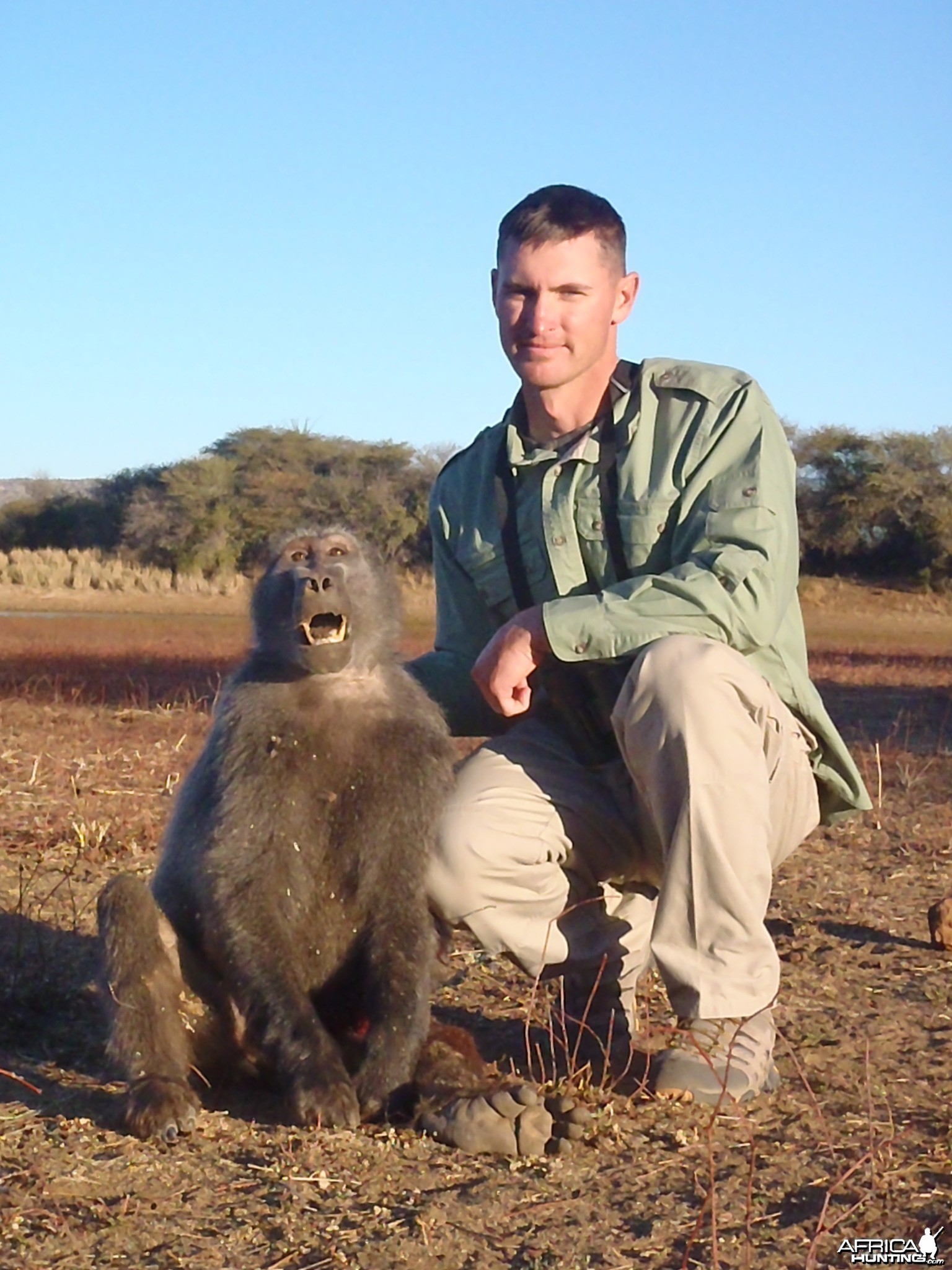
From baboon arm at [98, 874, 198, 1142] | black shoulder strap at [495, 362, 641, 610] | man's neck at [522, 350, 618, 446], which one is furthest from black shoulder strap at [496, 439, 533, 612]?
baboon arm at [98, 874, 198, 1142]

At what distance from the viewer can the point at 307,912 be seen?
9.78ft

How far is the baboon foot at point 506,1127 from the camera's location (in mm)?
2506

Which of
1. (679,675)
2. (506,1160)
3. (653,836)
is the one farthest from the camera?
(653,836)

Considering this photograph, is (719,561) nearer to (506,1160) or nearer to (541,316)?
(541,316)

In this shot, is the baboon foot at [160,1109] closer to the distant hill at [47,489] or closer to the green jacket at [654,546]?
the green jacket at [654,546]

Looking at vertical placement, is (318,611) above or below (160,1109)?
above

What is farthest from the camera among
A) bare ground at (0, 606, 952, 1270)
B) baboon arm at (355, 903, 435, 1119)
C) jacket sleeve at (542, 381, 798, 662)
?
jacket sleeve at (542, 381, 798, 662)

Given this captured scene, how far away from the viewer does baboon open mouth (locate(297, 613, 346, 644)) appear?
318 cm

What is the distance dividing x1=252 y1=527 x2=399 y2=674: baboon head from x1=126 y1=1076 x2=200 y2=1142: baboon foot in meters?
0.91

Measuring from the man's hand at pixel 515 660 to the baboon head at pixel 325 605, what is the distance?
0.33 metres

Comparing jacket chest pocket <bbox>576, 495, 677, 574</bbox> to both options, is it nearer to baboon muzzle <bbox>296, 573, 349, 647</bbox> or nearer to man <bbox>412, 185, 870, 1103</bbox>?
man <bbox>412, 185, 870, 1103</bbox>

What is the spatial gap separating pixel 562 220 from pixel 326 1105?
6.30 feet

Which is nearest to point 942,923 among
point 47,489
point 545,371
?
point 545,371

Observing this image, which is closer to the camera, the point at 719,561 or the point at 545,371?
the point at 719,561
